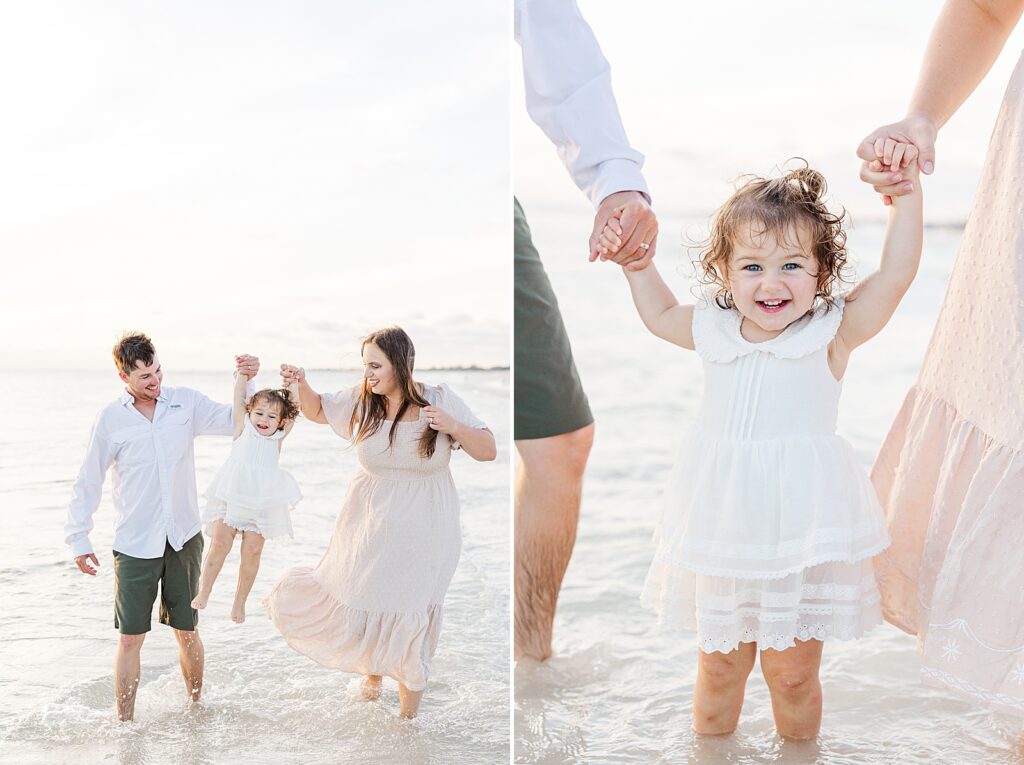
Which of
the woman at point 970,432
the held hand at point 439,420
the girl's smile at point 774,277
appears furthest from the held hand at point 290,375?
the woman at point 970,432

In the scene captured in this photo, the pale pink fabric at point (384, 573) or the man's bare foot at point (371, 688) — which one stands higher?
→ the pale pink fabric at point (384, 573)

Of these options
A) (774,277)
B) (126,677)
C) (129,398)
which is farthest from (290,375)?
(774,277)

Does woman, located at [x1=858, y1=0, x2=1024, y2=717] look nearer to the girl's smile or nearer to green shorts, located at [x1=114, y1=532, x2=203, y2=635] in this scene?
the girl's smile

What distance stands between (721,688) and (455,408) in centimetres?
78

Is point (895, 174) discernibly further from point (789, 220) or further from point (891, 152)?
point (789, 220)

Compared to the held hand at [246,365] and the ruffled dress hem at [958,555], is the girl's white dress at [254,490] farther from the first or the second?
the ruffled dress hem at [958,555]

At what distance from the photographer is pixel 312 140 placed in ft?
9.93

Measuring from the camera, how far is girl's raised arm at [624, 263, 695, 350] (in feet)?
6.63

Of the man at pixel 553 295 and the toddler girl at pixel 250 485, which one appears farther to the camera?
the toddler girl at pixel 250 485

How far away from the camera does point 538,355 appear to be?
2.41 metres

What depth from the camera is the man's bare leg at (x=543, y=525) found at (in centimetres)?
255

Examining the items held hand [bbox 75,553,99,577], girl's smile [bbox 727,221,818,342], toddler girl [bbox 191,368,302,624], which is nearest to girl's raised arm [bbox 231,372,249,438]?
toddler girl [bbox 191,368,302,624]

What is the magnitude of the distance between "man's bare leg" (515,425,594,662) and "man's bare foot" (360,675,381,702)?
38 cm

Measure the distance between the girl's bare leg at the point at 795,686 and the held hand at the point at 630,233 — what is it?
0.75 metres
